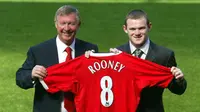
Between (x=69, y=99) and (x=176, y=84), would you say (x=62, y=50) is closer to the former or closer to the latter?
(x=69, y=99)

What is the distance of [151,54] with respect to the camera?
3.98 m

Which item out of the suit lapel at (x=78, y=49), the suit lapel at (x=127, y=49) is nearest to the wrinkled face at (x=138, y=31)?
the suit lapel at (x=127, y=49)

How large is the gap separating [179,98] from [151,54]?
3.48 meters

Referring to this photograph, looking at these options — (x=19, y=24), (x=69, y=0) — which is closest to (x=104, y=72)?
(x=19, y=24)

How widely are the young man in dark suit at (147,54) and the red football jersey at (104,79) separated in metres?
0.07

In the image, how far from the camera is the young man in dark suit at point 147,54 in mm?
3848

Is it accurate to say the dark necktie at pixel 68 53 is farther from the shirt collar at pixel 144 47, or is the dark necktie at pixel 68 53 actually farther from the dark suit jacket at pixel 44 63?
the shirt collar at pixel 144 47

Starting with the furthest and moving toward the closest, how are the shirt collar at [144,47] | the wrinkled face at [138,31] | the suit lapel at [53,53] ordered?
the suit lapel at [53,53], the shirt collar at [144,47], the wrinkled face at [138,31]

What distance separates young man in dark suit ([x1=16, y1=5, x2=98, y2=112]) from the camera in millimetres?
3887

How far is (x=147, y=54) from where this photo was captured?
13.0 ft

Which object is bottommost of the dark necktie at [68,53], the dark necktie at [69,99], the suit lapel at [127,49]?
the dark necktie at [69,99]

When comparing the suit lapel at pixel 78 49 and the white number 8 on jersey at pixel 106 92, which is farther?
the suit lapel at pixel 78 49

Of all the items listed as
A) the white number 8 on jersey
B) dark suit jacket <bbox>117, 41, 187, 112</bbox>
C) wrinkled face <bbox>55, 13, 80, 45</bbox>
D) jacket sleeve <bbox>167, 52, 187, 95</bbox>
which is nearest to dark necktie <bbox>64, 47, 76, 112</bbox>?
wrinkled face <bbox>55, 13, 80, 45</bbox>

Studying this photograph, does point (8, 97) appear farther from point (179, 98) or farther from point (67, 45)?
point (67, 45)
